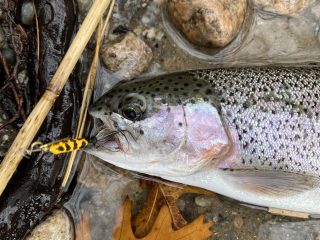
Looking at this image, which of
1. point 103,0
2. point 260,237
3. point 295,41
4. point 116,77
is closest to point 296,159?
point 260,237

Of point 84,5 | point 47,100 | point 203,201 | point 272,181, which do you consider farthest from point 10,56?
point 272,181

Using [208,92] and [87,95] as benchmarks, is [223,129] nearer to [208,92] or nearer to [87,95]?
[208,92]

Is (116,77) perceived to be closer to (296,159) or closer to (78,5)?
(78,5)

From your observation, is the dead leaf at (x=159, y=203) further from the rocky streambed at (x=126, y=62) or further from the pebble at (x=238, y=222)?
the pebble at (x=238, y=222)

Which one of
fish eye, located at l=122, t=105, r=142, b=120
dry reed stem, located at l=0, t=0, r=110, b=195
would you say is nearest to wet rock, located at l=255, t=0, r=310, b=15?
dry reed stem, located at l=0, t=0, r=110, b=195

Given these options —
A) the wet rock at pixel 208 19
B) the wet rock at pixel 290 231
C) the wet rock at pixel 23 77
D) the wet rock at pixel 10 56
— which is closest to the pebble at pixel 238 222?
the wet rock at pixel 290 231
